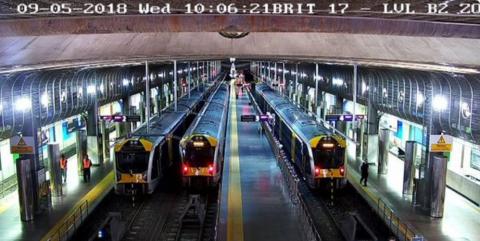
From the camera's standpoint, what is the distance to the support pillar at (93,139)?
23.6 meters

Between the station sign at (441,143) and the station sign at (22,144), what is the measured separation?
12.8 metres

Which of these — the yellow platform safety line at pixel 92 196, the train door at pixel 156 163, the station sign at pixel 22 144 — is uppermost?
the station sign at pixel 22 144

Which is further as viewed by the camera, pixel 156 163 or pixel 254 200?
pixel 156 163

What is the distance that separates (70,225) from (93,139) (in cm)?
958

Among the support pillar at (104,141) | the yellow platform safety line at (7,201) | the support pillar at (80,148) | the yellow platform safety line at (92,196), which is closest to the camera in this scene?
the yellow platform safety line at (92,196)

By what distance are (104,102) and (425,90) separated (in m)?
15.6

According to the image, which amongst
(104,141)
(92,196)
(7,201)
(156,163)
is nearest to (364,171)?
(156,163)

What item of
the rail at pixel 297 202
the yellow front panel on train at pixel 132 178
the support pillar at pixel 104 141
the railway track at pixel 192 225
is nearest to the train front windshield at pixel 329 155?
the rail at pixel 297 202

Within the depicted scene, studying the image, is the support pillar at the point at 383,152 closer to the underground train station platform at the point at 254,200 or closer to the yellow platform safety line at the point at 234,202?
the underground train station platform at the point at 254,200

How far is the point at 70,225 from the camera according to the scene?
14562mm

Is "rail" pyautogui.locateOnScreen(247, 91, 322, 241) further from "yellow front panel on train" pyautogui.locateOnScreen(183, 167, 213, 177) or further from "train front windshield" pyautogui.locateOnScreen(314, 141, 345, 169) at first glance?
"yellow front panel on train" pyautogui.locateOnScreen(183, 167, 213, 177)

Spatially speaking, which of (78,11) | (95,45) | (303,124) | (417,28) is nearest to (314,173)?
(303,124)

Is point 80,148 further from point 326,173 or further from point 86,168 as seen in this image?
point 326,173

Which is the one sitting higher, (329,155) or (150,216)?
(329,155)
